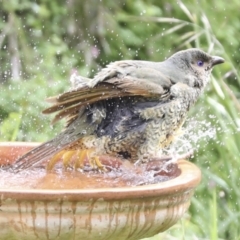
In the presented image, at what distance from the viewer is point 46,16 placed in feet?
24.6

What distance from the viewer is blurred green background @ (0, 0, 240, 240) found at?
17.8 ft

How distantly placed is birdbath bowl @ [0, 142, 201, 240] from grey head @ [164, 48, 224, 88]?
39.1 inches

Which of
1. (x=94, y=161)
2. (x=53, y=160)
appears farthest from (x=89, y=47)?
(x=53, y=160)

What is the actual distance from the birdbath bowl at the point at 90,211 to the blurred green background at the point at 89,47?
1.87m

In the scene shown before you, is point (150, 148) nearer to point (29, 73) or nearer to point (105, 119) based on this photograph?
point (105, 119)

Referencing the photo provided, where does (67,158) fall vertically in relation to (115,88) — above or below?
below

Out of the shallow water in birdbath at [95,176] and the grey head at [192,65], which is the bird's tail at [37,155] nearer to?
the shallow water in birdbath at [95,176]

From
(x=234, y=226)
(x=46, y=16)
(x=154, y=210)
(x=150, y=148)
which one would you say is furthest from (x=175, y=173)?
(x=46, y=16)

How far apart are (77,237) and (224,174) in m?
2.09

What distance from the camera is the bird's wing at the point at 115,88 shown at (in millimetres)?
3199

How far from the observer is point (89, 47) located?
7.52 meters

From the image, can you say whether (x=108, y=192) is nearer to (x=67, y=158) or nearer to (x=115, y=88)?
(x=115, y=88)

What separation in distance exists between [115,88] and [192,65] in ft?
2.31

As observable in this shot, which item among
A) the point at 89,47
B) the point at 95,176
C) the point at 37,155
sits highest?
the point at 37,155
